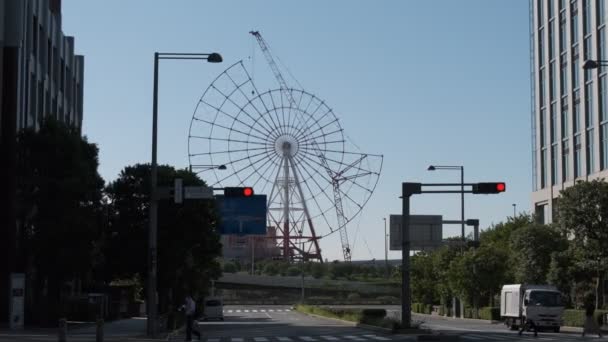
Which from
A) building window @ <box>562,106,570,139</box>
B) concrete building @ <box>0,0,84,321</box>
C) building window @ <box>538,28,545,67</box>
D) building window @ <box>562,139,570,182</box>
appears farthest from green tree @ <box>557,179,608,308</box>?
building window @ <box>538,28,545,67</box>

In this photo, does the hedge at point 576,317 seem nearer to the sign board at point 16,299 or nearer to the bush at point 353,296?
the sign board at point 16,299

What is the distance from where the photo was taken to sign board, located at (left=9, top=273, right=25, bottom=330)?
45.2 meters

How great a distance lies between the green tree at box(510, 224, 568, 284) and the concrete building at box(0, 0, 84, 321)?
3169cm

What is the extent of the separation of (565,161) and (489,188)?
46621 millimetres

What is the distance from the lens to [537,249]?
69.1 metres

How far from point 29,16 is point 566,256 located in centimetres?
3452

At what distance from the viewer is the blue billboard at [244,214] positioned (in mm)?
59250

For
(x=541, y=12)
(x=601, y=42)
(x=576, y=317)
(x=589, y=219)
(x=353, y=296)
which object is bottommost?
(x=353, y=296)

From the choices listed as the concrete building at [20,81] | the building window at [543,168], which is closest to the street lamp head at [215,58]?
the concrete building at [20,81]

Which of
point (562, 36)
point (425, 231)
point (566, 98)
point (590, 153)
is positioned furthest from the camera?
point (562, 36)

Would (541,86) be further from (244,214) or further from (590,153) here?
(244,214)

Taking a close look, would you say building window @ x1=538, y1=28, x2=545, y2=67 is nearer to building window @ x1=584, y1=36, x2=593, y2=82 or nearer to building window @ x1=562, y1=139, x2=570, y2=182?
building window @ x1=562, y1=139, x2=570, y2=182

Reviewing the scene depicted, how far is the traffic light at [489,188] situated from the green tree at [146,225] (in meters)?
23.5

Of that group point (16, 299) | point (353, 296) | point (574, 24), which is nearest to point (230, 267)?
point (353, 296)
